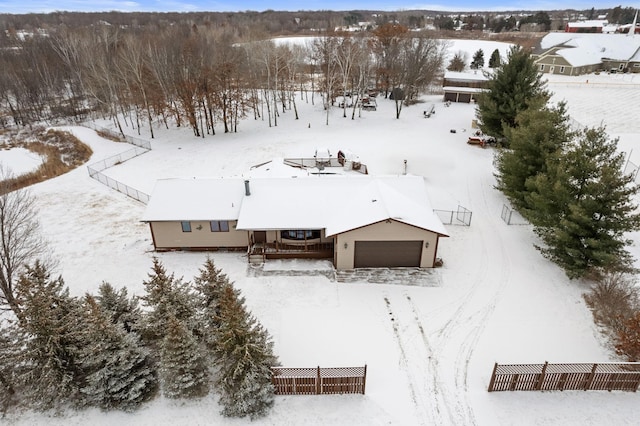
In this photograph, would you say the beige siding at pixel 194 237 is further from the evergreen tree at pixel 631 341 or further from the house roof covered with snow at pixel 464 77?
the house roof covered with snow at pixel 464 77

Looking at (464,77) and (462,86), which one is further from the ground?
(464,77)

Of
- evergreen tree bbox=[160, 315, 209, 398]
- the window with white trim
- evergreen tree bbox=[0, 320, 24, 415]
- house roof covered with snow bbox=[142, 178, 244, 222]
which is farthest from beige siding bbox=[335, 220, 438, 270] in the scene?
evergreen tree bbox=[0, 320, 24, 415]

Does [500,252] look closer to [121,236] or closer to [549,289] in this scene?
[549,289]

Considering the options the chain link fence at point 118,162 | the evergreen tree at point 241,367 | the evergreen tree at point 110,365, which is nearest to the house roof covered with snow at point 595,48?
the chain link fence at point 118,162

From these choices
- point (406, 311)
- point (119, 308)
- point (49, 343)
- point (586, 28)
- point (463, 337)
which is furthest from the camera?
point (586, 28)

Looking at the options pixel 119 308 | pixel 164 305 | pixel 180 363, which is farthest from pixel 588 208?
pixel 119 308

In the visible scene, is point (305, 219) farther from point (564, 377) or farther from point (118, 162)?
point (118, 162)

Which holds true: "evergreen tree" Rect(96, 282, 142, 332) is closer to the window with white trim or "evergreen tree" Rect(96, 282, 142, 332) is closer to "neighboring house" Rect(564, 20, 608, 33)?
the window with white trim

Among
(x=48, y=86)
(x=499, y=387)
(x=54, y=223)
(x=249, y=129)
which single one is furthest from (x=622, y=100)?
(x=48, y=86)
